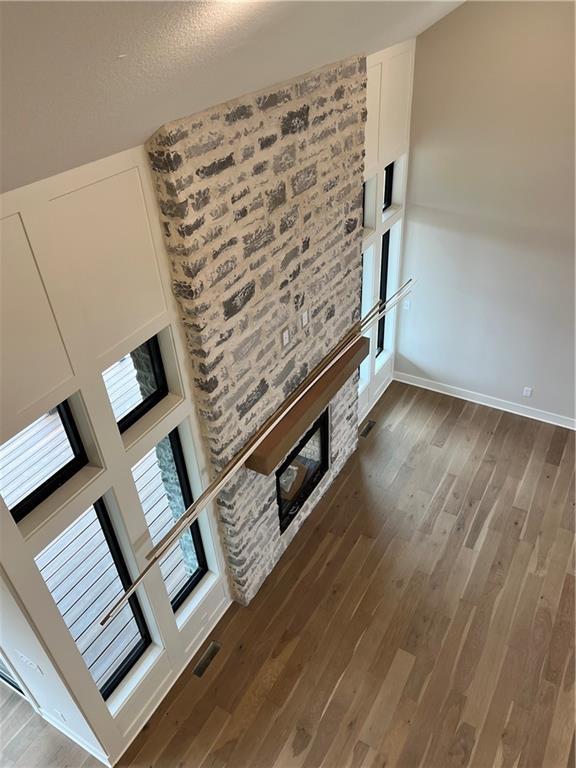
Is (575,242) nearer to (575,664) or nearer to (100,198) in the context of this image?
(575,664)

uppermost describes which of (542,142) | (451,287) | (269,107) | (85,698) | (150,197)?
(269,107)

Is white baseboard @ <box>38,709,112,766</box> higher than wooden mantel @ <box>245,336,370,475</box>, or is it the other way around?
wooden mantel @ <box>245,336,370,475</box>

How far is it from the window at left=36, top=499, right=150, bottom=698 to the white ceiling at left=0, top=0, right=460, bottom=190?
1.95 meters

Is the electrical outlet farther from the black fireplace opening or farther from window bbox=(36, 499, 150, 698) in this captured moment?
the black fireplace opening

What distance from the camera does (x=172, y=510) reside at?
13.3ft

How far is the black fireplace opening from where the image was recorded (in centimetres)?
490

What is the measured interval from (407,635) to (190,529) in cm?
186

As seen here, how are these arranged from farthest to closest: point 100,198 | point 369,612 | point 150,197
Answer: point 369,612 < point 150,197 < point 100,198

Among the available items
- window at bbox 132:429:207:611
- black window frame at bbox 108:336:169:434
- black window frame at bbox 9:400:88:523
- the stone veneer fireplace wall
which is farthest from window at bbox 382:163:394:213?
black window frame at bbox 9:400:88:523

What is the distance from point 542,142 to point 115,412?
4285 mm

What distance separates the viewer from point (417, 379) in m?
6.85

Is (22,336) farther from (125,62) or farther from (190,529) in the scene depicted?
(190,529)

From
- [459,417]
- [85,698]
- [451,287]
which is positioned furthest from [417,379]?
[85,698]

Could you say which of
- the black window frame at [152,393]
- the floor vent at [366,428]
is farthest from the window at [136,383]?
the floor vent at [366,428]
